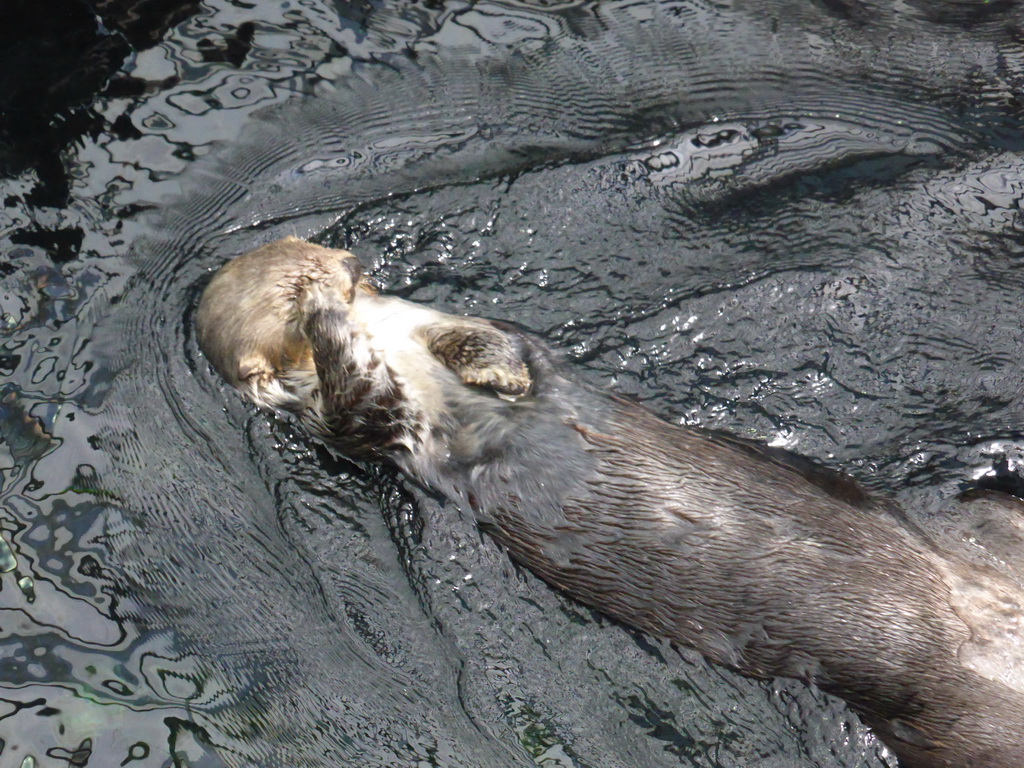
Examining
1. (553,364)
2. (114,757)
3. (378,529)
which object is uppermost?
(553,364)

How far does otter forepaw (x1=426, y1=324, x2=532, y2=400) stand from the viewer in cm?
345

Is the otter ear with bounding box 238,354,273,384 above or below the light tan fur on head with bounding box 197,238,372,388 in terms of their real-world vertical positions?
below

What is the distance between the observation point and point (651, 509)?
9.98 feet

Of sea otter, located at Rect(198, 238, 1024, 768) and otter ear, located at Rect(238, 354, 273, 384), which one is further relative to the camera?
otter ear, located at Rect(238, 354, 273, 384)

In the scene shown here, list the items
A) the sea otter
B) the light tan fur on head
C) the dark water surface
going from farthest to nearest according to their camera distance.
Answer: the light tan fur on head → the dark water surface → the sea otter

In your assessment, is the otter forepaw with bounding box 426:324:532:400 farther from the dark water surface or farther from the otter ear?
the otter ear

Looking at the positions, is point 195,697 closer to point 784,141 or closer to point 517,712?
point 517,712

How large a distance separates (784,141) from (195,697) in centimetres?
366

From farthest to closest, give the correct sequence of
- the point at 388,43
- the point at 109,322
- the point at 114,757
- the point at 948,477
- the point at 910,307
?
the point at 388,43 < the point at 109,322 < the point at 910,307 < the point at 948,477 < the point at 114,757

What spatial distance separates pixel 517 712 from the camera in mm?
3404

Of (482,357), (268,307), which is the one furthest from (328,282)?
(482,357)

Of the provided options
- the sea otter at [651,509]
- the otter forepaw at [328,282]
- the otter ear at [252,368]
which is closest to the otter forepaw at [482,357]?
the sea otter at [651,509]

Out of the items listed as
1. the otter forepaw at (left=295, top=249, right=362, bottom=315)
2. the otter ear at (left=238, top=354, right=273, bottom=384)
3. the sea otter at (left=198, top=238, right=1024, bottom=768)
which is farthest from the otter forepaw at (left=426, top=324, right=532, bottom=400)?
the otter ear at (left=238, top=354, right=273, bottom=384)

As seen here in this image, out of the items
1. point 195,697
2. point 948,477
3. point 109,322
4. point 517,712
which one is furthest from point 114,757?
point 948,477
